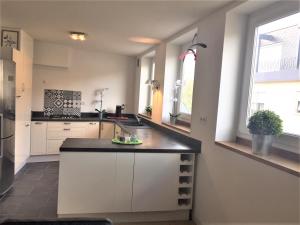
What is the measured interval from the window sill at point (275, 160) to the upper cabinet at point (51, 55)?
12.6 ft

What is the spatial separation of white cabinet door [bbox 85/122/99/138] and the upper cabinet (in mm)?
1274

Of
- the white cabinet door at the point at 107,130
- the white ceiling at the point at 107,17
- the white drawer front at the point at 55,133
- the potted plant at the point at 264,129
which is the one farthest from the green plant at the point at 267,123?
the white drawer front at the point at 55,133

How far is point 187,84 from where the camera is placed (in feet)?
11.8

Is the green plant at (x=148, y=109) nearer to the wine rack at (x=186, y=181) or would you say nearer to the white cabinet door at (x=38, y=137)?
the white cabinet door at (x=38, y=137)

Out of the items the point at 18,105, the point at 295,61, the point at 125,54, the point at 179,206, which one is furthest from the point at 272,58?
the point at 125,54

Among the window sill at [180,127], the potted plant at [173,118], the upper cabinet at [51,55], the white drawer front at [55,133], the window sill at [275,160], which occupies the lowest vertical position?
the white drawer front at [55,133]

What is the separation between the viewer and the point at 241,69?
2.34 metres

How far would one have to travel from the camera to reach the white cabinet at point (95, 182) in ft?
7.88

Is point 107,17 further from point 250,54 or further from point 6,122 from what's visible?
point 6,122

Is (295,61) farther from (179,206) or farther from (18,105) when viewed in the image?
(18,105)

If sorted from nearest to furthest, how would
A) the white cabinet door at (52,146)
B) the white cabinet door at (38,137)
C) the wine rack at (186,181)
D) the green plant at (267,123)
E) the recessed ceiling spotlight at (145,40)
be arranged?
the green plant at (267,123) < the wine rack at (186,181) < the recessed ceiling spotlight at (145,40) < the white cabinet door at (38,137) < the white cabinet door at (52,146)

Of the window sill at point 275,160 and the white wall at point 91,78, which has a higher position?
the white wall at point 91,78

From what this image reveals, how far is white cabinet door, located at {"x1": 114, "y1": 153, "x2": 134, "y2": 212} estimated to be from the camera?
251 centimetres

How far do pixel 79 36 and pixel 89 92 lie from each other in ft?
5.98
